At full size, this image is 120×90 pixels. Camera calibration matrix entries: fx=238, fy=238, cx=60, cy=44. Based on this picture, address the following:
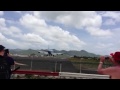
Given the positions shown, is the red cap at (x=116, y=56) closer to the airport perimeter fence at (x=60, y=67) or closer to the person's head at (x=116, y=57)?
the person's head at (x=116, y=57)

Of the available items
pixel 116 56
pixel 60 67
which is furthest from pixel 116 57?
pixel 60 67

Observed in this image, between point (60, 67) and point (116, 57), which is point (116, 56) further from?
point (60, 67)

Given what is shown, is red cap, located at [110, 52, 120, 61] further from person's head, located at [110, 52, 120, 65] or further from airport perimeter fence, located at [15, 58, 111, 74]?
airport perimeter fence, located at [15, 58, 111, 74]

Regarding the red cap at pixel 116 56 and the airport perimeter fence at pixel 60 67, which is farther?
the airport perimeter fence at pixel 60 67

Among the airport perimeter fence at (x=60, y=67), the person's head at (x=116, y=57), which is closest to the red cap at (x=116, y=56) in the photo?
the person's head at (x=116, y=57)

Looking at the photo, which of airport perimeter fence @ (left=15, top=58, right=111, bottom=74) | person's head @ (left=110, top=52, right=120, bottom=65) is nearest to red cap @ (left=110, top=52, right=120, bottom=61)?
person's head @ (left=110, top=52, right=120, bottom=65)

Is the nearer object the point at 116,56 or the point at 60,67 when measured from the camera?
the point at 116,56
